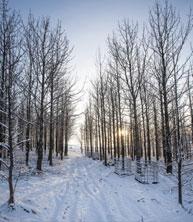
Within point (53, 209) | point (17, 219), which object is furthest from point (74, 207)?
point (17, 219)

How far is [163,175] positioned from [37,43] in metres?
13.6

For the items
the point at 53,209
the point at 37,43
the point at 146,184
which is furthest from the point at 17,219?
the point at 37,43

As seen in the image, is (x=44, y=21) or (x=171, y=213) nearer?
(x=171, y=213)

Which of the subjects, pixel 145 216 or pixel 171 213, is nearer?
pixel 145 216

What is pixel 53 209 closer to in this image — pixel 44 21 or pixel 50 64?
pixel 50 64

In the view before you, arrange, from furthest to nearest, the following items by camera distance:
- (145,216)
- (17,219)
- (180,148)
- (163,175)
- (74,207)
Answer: (163,175)
(180,148)
(74,207)
(145,216)
(17,219)

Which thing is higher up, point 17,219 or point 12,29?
point 12,29

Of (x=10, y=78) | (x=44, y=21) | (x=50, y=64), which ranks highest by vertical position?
(x=44, y=21)

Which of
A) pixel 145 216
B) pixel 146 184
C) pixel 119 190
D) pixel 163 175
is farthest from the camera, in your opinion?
pixel 163 175

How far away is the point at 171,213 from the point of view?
30.3 feet

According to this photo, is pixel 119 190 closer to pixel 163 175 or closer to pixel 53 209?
pixel 53 209

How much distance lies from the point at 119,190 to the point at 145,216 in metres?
4.34

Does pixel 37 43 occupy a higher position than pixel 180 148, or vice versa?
pixel 37 43

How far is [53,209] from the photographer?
8.89 metres
